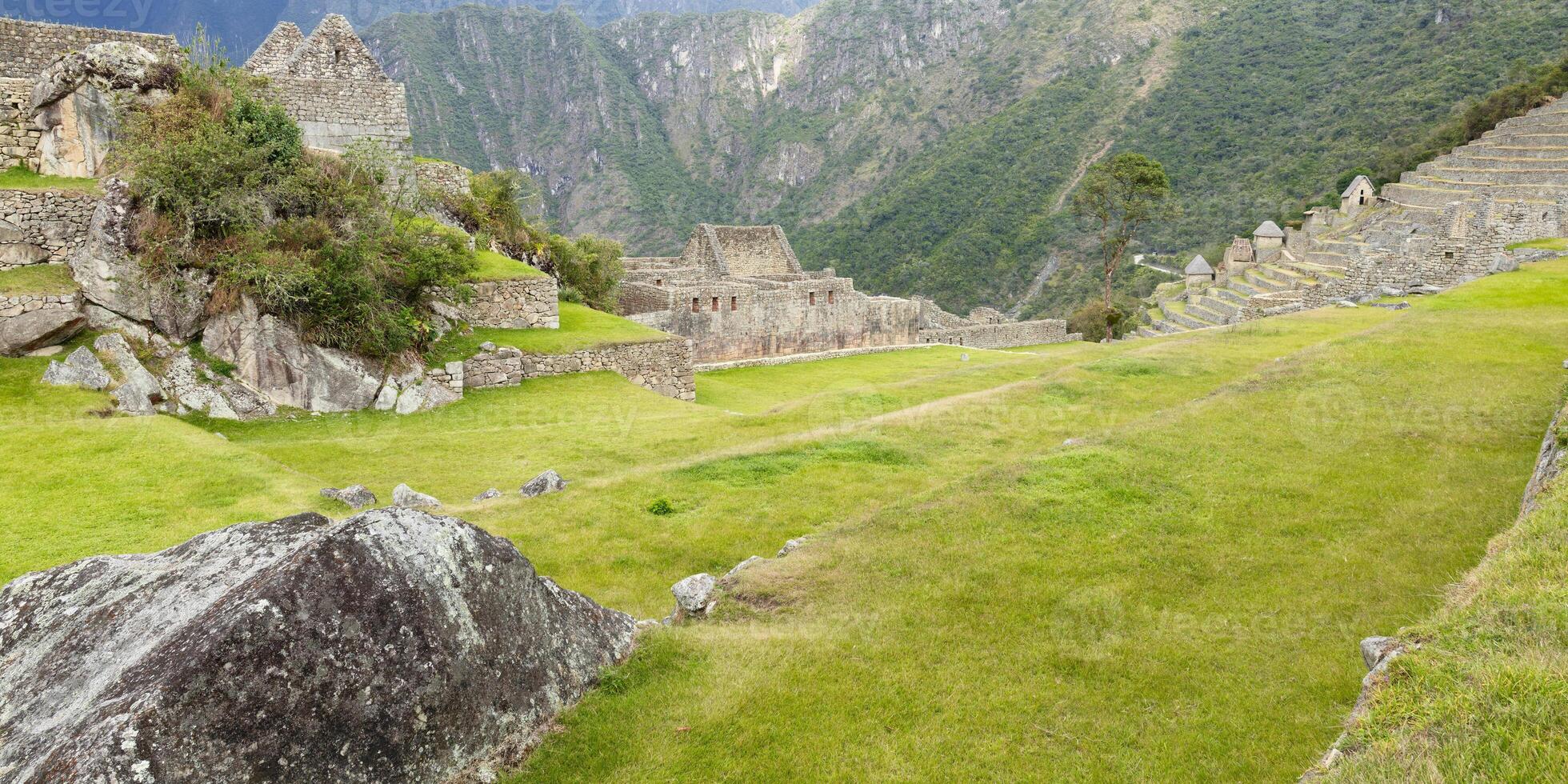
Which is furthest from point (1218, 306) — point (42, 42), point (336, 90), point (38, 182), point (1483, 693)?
point (42, 42)

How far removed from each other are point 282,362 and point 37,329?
3.06 meters

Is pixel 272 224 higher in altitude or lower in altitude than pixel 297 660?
higher

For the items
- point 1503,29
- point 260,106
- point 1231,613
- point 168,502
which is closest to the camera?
point 1231,613

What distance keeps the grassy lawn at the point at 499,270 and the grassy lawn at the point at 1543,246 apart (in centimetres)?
2919

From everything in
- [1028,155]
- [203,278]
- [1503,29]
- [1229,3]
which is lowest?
[203,278]

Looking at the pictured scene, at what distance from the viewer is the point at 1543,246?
86.5 feet

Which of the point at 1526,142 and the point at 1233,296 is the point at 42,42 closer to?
the point at 1233,296

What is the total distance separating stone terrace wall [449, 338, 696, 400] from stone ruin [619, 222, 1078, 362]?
20.0ft

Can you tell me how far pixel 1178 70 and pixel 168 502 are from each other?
104m

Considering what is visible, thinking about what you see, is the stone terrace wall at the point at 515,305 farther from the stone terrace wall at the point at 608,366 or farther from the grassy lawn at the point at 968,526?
the grassy lawn at the point at 968,526

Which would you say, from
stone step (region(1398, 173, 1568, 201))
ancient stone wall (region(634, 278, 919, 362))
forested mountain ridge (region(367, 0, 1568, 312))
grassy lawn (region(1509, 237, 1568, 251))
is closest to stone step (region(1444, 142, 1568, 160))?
stone step (region(1398, 173, 1568, 201))

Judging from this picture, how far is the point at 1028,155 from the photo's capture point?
89438 mm

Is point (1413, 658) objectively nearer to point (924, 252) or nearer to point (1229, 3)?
point (924, 252)

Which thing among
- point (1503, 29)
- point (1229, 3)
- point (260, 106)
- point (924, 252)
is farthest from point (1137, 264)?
point (260, 106)
